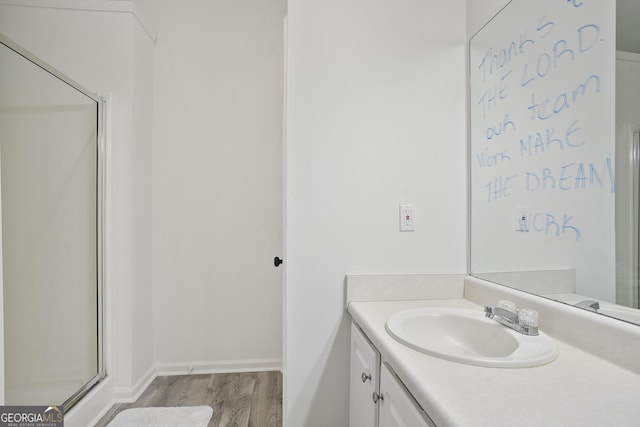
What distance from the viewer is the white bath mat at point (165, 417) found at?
1.54 metres

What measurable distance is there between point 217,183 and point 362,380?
1.68 metres

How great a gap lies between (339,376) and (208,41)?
2.37 m

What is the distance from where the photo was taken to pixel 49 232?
1.54 meters

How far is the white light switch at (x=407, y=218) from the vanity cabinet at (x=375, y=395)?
1.57 feet

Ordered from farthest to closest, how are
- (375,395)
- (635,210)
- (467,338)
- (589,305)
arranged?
(467,338) < (375,395) < (589,305) < (635,210)

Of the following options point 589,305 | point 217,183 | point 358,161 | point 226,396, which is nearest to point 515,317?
point 589,305

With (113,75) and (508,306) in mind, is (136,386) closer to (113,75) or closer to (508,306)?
(113,75)

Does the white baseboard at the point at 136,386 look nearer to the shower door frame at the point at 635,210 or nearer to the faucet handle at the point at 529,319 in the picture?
the faucet handle at the point at 529,319

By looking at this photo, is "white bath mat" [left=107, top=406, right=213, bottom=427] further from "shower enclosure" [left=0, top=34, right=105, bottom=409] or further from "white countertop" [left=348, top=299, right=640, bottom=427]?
"white countertop" [left=348, top=299, right=640, bottom=427]

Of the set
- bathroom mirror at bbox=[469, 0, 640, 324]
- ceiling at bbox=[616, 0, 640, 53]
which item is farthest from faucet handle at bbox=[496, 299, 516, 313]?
ceiling at bbox=[616, 0, 640, 53]

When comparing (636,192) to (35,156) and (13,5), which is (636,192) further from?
(13,5)

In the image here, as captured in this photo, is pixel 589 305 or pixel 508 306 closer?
pixel 589 305

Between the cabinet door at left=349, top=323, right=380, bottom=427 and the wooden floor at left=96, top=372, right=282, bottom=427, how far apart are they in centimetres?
73

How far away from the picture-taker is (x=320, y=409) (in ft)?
4.04
